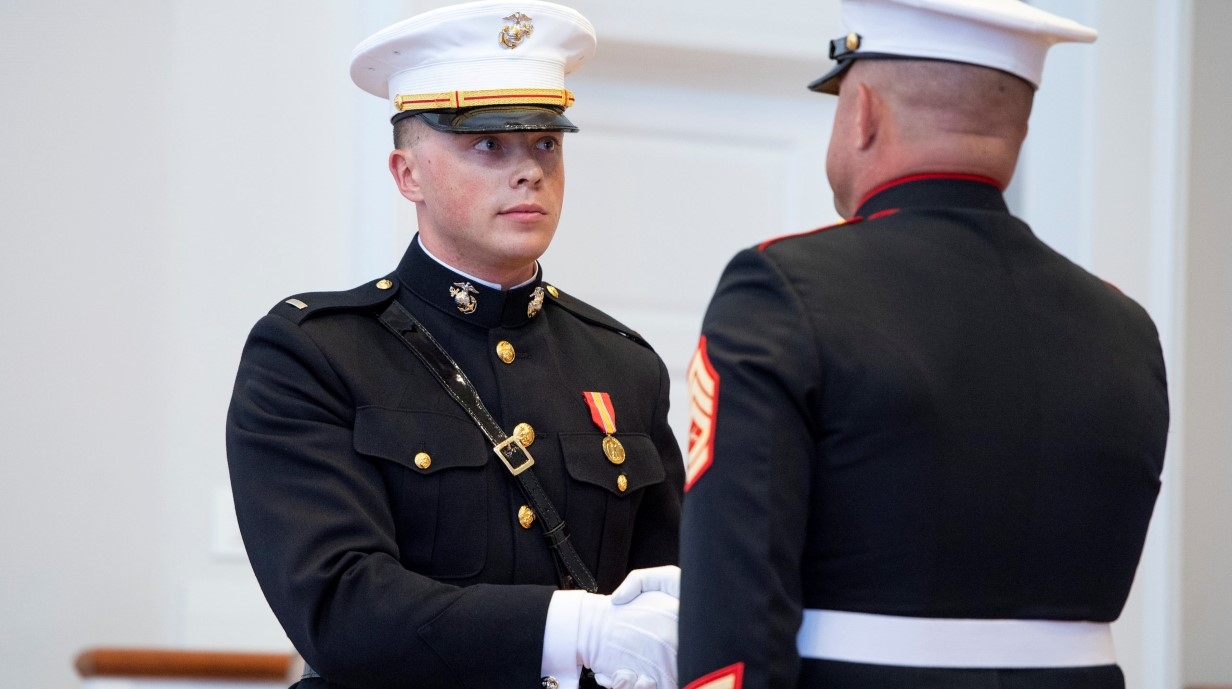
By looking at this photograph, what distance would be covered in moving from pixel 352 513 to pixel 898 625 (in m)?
0.67

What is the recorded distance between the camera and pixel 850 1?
55.1 inches

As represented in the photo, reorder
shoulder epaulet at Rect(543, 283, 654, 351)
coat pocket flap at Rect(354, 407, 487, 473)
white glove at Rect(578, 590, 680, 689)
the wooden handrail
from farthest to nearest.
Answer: the wooden handrail → shoulder epaulet at Rect(543, 283, 654, 351) → coat pocket flap at Rect(354, 407, 487, 473) → white glove at Rect(578, 590, 680, 689)

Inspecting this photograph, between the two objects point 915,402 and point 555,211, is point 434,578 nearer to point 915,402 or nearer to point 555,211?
point 555,211

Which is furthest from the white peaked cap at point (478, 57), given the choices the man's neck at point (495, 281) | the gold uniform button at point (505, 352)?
the gold uniform button at point (505, 352)

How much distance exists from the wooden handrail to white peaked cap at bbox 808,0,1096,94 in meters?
1.77

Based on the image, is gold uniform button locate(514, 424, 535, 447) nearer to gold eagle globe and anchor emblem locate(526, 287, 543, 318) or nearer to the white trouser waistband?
gold eagle globe and anchor emblem locate(526, 287, 543, 318)

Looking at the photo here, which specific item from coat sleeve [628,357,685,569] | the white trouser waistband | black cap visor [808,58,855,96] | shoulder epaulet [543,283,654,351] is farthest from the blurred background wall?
the white trouser waistband

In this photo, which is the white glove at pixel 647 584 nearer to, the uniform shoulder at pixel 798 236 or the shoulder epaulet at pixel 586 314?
the uniform shoulder at pixel 798 236

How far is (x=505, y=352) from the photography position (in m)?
1.86

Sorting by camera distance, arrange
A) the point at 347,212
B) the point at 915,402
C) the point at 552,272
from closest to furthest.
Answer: the point at 915,402 < the point at 347,212 < the point at 552,272

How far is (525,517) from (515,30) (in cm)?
65

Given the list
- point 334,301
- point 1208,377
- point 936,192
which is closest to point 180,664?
point 334,301

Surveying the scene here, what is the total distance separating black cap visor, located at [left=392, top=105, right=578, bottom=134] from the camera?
5.91 ft

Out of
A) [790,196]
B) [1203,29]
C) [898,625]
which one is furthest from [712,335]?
[1203,29]
